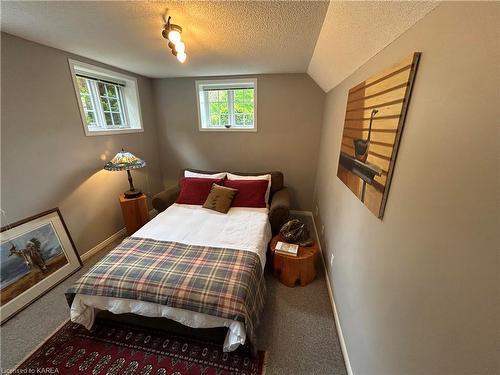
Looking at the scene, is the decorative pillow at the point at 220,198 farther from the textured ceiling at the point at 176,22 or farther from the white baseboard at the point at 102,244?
the textured ceiling at the point at 176,22

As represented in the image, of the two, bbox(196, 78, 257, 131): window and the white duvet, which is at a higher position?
bbox(196, 78, 257, 131): window

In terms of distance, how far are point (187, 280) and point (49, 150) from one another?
75.1 inches

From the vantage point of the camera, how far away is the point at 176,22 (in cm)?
143

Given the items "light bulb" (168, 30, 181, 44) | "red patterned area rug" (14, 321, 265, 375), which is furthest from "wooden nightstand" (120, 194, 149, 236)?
"light bulb" (168, 30, 181, 44)

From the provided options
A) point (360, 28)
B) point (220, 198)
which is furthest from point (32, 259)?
point (360, 28)

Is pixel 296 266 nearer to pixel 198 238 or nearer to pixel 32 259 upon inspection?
pixel 198 238

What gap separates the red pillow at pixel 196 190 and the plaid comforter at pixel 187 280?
1.03 metres

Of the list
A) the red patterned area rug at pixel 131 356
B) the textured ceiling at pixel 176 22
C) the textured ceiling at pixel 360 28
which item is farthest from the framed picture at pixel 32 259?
the textured ceiling at pixel 360 28

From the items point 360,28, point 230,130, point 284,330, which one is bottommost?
point 284,330

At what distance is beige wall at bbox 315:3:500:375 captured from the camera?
48cm

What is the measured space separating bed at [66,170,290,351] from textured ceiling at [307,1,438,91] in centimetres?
162

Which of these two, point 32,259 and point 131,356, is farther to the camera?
point 32,259

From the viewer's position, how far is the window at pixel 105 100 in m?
2.28

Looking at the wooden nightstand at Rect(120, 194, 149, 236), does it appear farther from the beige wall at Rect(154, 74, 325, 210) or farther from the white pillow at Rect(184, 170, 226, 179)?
the beige wall at Rect(154, 74, 325, 210)
